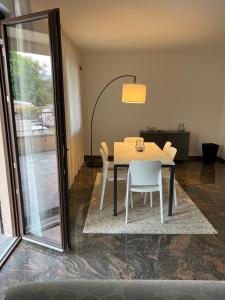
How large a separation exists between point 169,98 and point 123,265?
4.69 meters

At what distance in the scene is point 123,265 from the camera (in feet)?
7.47

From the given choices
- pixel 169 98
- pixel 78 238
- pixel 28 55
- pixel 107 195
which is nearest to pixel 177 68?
pixel 169 98

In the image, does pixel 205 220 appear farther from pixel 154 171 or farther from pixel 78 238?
pixel 78 238

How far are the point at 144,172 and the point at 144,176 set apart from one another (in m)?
0.06

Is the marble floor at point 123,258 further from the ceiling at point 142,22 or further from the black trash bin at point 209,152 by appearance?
the black trash bin at point 209,152

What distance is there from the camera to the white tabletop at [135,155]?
10.3 ft

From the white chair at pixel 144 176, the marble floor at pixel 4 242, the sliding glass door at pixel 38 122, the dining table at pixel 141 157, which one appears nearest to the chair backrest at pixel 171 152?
the dining table at pixel 141 157

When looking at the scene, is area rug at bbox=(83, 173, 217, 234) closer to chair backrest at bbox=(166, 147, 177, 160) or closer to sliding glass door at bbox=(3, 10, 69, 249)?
sliding glass door at bbox=(3, 10, 69, 249)

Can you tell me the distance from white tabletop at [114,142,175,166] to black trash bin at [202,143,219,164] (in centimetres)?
244

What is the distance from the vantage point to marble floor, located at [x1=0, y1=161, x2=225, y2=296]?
7.04 ft

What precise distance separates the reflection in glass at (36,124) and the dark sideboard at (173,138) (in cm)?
354

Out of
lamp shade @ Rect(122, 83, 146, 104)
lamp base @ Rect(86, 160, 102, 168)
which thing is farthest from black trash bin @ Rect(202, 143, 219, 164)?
lamp shade @ Rect(122, 83, 146, 104)


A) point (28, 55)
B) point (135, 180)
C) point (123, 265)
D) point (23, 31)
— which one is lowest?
point (123, 265)

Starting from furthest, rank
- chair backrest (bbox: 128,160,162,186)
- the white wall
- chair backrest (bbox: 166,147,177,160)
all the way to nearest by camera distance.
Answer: the white wall
chair backrest (bbox: 166,147,177,160)
chair backrest (bbox: 128,160,162,186)
